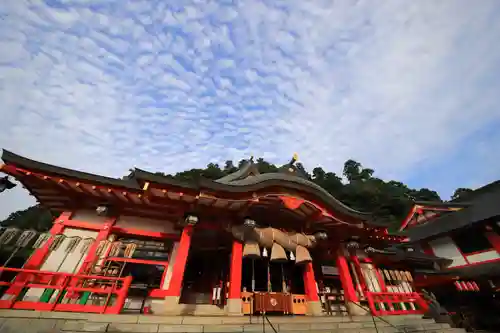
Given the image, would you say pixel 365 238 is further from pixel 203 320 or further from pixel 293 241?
pixel 203 320

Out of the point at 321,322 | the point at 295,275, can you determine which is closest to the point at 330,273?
the point at 295,275

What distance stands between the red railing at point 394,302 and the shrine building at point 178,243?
10 cm

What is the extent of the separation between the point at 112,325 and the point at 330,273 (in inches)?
487

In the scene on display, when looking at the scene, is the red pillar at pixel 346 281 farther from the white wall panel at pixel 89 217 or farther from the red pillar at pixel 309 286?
the white wall panel at pixel 89 217

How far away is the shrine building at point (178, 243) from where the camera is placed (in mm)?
7691

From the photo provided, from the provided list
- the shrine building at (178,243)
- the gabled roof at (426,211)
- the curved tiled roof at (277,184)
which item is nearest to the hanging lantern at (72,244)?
the shrine building at (178,243)

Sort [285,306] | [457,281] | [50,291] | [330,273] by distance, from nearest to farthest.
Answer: [50,291]
[285,306]
[330,273]
[457,281]

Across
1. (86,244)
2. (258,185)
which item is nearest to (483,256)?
(258,185)

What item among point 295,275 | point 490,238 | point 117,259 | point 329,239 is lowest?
point 117,259

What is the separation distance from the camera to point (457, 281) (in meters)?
16.0

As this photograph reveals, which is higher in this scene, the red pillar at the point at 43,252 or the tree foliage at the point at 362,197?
the tree foliage at the point at 362,197

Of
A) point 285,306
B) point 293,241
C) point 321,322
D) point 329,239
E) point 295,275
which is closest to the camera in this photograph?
point 321,322

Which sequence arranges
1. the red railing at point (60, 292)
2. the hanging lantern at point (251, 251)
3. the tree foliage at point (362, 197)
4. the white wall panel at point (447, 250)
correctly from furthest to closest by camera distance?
the tree foliage at point (362, 197) < the white wall panel at point (447, 250) < the hanging lantern at point (251, 251) < the red railing at point (60, 292)

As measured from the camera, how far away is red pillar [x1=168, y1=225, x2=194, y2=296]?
799 cm
